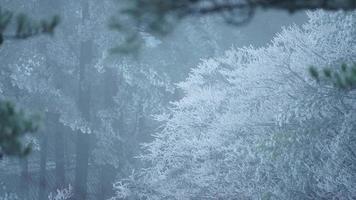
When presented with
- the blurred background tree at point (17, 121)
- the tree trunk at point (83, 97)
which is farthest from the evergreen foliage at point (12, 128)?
the tree trunk at point (83, 97)

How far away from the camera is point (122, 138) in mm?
15516

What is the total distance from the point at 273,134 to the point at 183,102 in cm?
360

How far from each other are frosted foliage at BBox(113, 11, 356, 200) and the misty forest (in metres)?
0.03

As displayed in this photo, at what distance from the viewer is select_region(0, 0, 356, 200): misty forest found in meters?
4.02

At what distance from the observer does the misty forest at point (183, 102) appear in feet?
13.2

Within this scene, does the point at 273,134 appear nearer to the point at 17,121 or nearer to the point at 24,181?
the point at 17,121

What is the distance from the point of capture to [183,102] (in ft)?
42.6

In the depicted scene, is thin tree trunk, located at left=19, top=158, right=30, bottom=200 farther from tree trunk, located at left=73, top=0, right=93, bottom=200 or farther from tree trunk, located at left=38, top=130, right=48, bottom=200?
tree trunk, located at left=73, top=0, right=93, bottom=200

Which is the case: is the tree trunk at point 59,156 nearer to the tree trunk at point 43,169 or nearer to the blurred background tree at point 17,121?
the tree trunk at point 43,169

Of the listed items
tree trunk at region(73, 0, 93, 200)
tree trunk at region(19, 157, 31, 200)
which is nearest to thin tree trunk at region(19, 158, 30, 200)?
tree trunk at region(19, 157, 31, 200)

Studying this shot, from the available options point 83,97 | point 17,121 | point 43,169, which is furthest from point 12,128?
point 43,169

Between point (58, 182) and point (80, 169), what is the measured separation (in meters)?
1.34

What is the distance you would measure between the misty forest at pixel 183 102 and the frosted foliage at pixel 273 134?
3 centimetres

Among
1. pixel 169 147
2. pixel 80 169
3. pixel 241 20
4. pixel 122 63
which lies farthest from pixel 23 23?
pixel 80 169
